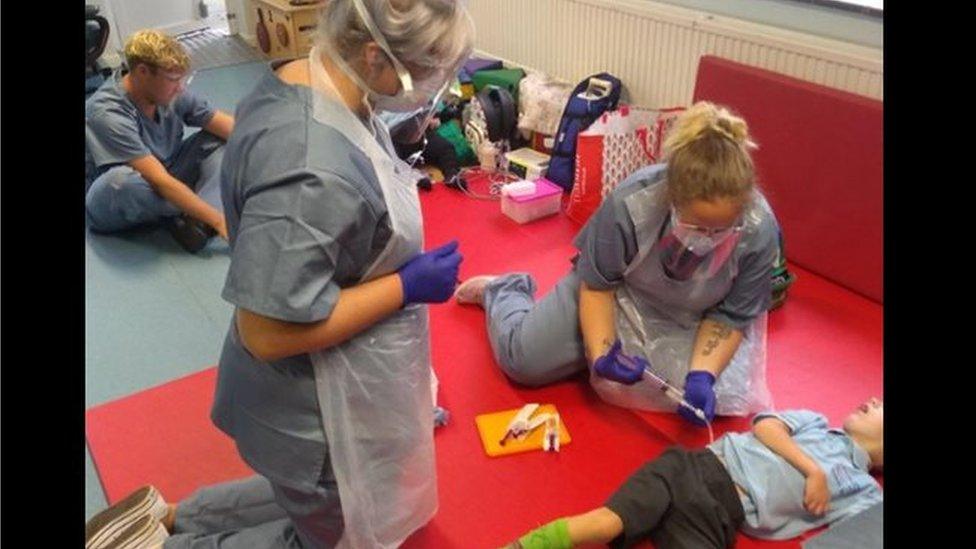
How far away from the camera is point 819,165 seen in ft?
7.65

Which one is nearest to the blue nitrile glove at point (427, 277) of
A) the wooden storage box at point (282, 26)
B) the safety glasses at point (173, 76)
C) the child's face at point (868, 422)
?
the child's face at point (868, 422)

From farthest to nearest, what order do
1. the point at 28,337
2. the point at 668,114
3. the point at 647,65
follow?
the point at 647,65
the point at 668,114
the point at 28,337

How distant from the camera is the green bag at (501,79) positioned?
11.4ft

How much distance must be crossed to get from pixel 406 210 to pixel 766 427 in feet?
3.12

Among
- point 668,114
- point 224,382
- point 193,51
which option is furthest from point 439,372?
point 193,51

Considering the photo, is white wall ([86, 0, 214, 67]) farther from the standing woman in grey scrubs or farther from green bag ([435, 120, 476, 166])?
the standing woman in grey scrubs

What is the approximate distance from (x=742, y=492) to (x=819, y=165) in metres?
1.23

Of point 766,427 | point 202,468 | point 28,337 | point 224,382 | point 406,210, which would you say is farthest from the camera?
point 202,468

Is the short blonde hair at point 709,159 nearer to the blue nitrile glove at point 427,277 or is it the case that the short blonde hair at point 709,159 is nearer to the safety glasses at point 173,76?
the blue nitrile glove at point 427,277

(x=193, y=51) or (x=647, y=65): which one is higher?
(x=647, y=65)

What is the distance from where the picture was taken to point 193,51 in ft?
16.8

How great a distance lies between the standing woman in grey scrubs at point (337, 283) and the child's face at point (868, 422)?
0.95m
